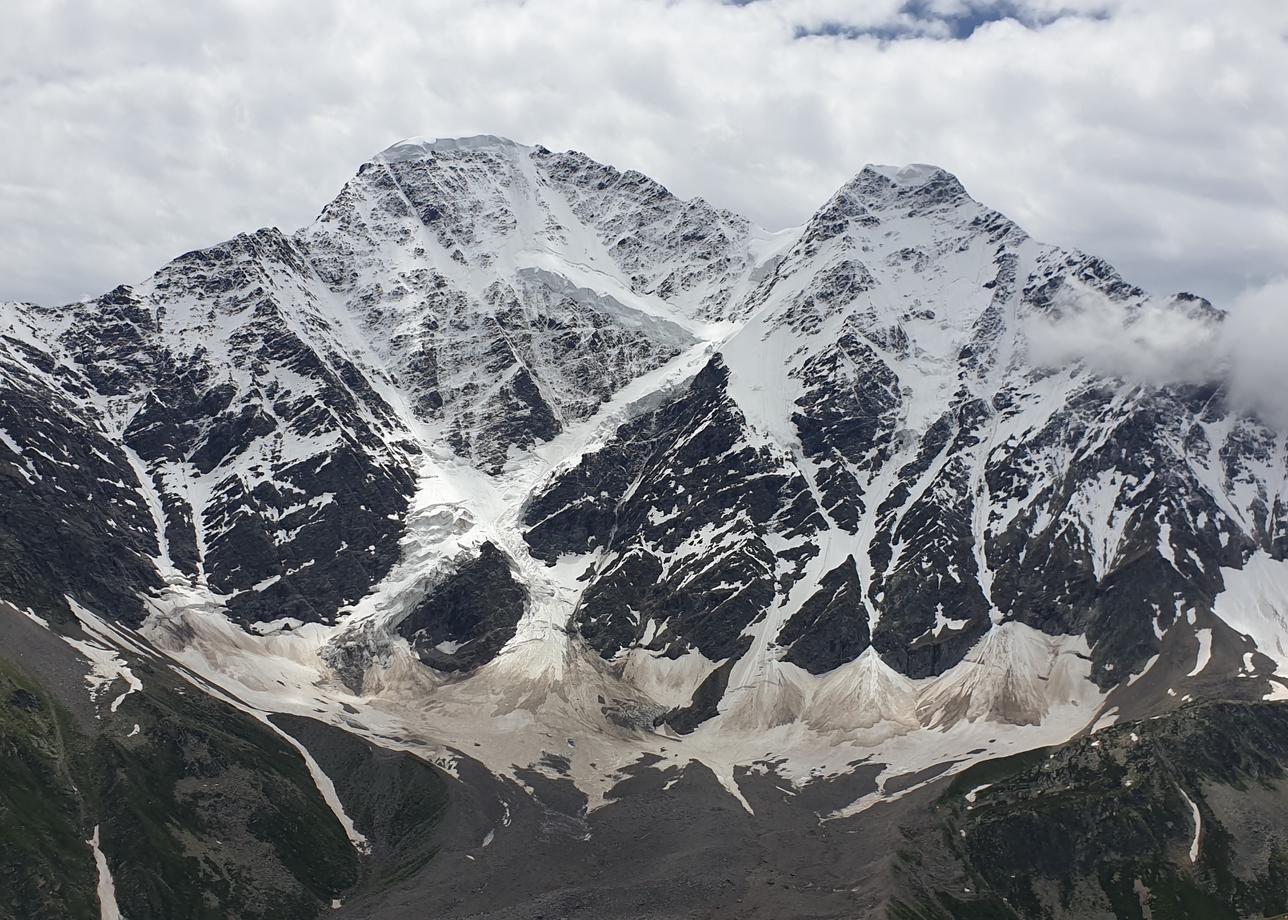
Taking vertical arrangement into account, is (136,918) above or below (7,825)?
below

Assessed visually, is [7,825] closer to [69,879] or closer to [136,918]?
[69,879]

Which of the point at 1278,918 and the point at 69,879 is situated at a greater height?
the point at 69,879

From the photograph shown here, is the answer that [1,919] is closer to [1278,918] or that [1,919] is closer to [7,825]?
[7,825]

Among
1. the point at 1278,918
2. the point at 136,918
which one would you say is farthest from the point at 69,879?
the point at 1278,918

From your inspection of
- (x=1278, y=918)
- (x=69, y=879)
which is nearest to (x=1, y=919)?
(x=69, y=879)

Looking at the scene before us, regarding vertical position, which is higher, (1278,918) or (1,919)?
(1,919)

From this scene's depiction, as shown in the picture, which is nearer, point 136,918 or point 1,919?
point 1,919

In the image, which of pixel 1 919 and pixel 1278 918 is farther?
pixel 1278 918

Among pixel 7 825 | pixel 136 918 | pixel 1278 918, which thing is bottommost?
pixel 1278 918

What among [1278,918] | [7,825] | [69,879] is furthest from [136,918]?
[1278,918]
